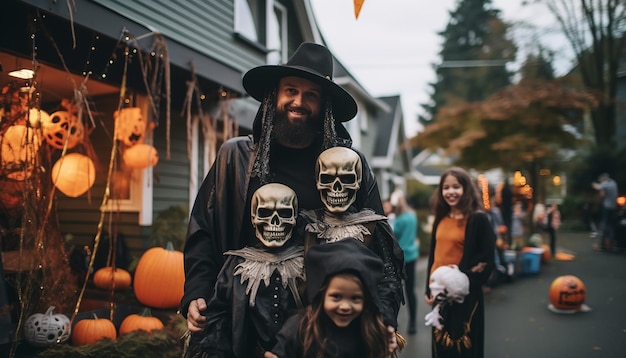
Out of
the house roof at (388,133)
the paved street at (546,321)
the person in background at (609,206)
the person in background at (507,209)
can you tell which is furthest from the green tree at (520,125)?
the house roof at (388,133)

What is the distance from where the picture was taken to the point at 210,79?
6668 mm

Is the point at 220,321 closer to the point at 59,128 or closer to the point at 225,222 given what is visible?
the point at 225,222

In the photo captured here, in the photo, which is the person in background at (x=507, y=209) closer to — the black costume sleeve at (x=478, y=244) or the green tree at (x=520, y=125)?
the green tree at (x=520, y=125)

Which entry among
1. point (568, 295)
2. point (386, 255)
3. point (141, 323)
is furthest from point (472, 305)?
point (568, 295)

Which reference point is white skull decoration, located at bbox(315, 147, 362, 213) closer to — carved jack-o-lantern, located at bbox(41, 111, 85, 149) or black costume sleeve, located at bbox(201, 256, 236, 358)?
black costume sleeve, located at bbox(201, 256, 236, 358)

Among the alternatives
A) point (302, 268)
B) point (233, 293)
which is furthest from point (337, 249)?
point (233, 293)

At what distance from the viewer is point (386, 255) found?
7.25 ft

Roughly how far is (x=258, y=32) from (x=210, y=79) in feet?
12.1

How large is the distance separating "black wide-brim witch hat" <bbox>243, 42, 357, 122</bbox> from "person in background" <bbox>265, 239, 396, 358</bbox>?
2.78 ft

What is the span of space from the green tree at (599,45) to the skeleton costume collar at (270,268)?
21672 mm

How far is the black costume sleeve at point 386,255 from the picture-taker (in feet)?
6.59

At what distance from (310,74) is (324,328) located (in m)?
1.16

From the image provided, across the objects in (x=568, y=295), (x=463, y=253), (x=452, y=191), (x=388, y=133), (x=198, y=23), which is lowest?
(x=568, y=295)

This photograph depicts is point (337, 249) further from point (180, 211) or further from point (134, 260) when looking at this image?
point (180, 211)
